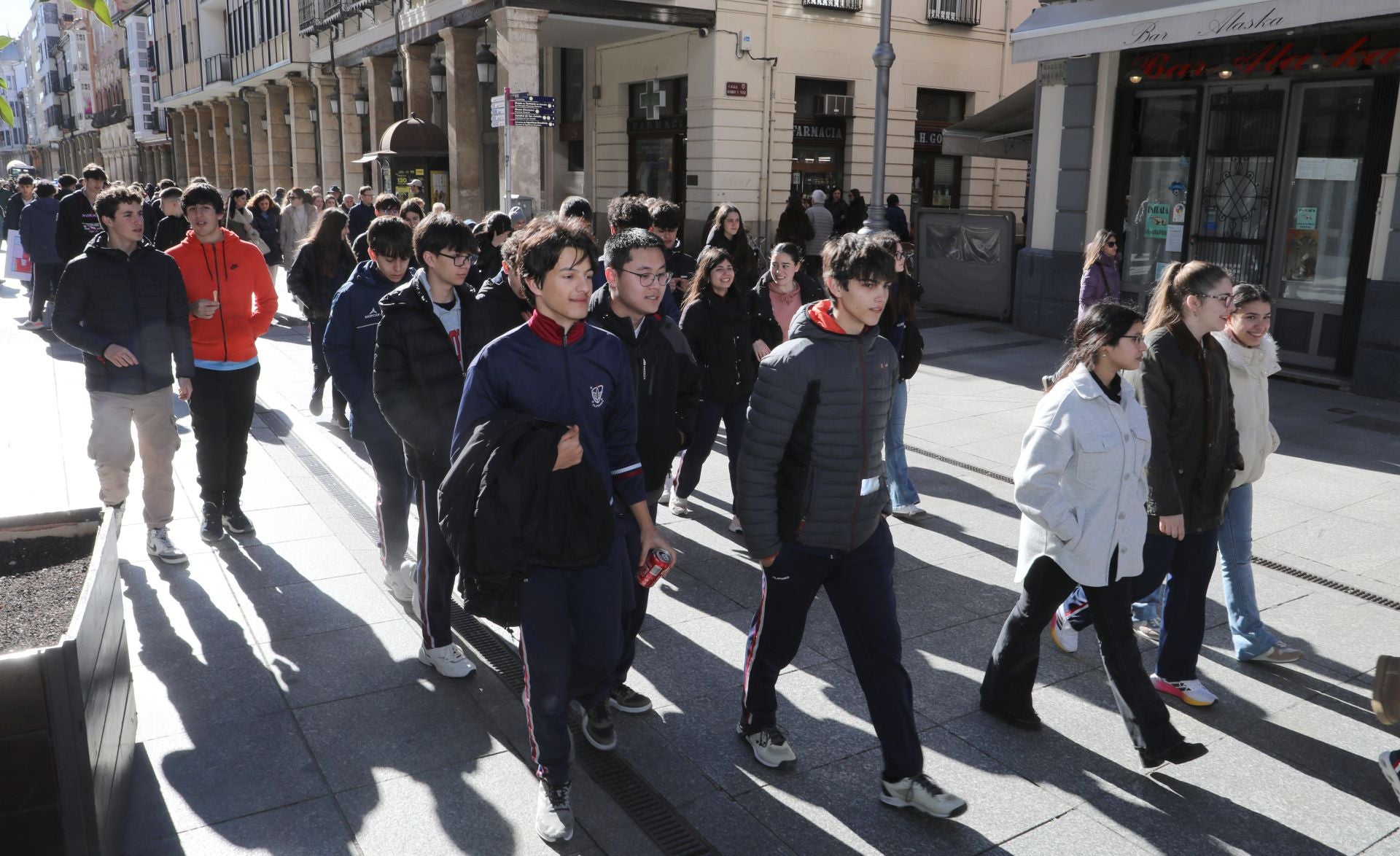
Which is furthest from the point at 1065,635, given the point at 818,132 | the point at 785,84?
the point at 818,132

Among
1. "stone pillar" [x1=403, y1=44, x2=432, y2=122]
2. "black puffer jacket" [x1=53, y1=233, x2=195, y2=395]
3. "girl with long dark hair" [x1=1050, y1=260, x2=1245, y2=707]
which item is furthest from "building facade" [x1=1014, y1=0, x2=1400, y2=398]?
"stone pillar" [x1=403, y1=44, x2=432, y2=122]

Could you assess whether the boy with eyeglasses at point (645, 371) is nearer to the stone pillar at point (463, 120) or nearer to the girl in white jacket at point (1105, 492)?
the girl in white jacket at point (1105, 492)

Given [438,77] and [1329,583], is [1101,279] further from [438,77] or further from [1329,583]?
[438,77]

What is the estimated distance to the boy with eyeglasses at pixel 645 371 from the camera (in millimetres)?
4051

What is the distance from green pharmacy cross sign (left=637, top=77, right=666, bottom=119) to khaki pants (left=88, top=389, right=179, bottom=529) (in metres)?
17.6

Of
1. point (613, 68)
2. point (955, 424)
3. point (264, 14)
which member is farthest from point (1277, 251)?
point (264, 14)

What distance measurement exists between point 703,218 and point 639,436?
55.5 feet

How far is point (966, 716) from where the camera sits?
4242 millimetres

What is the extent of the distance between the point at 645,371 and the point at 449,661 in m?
1.46

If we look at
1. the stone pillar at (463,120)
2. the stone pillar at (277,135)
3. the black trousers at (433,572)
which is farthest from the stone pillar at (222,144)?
the black trousers at (433,572)

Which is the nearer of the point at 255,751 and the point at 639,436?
the point at 255,751

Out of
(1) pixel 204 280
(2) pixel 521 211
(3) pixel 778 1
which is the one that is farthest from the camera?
(3) pixel 778 1

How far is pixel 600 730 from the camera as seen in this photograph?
3.99 meters

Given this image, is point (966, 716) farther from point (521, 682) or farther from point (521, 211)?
point (521, 211)
